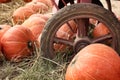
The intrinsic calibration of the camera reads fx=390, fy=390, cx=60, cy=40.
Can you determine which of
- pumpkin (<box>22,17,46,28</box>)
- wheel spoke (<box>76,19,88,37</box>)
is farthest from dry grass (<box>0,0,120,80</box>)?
pumpkin (<box>22,17,46,28</box>)

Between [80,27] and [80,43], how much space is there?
14cm

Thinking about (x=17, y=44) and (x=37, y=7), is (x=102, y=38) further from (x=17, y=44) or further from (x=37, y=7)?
(x=37, y=7)

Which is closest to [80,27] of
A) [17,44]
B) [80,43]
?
[80,43]

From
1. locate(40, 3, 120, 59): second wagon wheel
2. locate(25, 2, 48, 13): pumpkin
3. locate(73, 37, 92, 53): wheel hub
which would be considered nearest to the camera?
locate(40, 3, 120, 59): second wagon wheel

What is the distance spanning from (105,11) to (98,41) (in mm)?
295

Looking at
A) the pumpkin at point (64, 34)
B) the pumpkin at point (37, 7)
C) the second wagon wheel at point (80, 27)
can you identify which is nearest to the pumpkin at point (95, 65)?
the second wagon wheel at point (80, 27)

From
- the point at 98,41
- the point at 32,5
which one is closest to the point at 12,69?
the point at 98,41

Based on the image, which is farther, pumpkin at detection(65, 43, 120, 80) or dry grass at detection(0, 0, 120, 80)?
dry grass at detection(0, 0, 120, 80)

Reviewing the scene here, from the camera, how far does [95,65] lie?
9.57 feet

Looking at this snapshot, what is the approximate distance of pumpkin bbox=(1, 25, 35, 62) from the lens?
4078 mm

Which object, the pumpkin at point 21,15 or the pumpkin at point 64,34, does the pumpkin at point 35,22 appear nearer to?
the pumpkin at point 64,34

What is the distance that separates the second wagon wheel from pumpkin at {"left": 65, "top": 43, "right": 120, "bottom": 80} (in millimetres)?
321

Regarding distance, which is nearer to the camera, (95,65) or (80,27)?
(95,65)

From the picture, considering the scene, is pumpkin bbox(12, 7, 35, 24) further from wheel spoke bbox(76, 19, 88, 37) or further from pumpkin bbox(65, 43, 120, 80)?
pumpkin bbox(65, 43, 120, 80)
